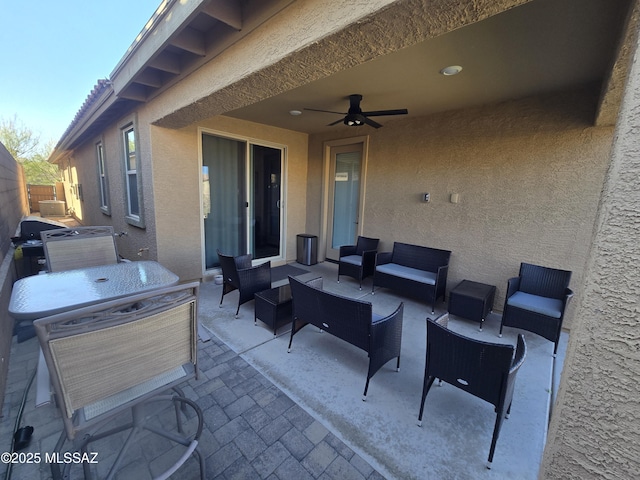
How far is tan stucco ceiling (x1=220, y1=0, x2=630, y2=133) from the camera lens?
5.99ft

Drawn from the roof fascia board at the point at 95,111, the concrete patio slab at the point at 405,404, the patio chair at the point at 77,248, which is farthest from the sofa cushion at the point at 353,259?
the roof fascia board at the point at 95,111

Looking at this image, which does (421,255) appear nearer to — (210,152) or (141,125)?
(210,152)

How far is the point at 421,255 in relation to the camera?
414 centimetres

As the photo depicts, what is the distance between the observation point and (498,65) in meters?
2.50

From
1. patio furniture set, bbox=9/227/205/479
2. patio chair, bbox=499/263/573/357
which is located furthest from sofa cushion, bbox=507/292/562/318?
patio furniture set, bbox=9/227/205/479

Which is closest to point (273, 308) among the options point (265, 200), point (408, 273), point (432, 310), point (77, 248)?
point (77, 248)

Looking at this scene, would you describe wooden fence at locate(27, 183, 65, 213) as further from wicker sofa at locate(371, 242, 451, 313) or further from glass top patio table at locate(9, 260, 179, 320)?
wicker sofa at locate(371, 242, 451, 313)

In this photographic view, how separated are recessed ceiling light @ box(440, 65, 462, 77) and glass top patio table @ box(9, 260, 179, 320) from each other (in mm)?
3114

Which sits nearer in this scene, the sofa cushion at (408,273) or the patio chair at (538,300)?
the patio chair at (538,300)

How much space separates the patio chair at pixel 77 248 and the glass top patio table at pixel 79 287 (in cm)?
54

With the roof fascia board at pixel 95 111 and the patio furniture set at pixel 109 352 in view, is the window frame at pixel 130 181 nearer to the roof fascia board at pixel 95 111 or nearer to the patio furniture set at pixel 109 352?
the roof fascia board at pixel 95 111

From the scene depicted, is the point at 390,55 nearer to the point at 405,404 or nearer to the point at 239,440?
the point at 405,404

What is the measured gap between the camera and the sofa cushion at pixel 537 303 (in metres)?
2.75

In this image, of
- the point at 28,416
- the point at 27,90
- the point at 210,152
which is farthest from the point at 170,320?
the point at 27,90
